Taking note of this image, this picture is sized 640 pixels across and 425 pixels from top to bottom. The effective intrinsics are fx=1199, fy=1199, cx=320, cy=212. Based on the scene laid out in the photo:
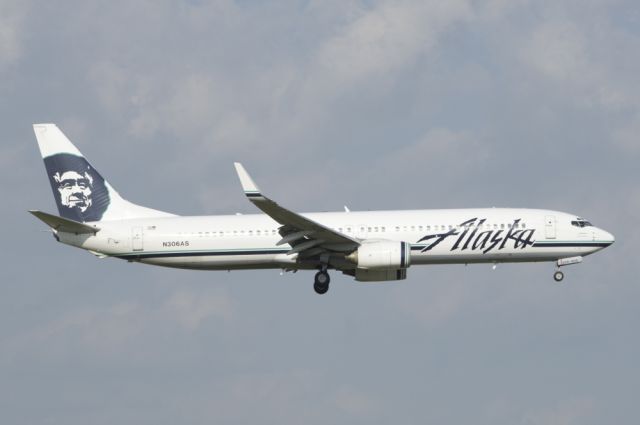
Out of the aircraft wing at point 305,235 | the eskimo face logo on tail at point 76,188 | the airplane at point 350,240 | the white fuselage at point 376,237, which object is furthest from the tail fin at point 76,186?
the aircraft wing at point 305,235

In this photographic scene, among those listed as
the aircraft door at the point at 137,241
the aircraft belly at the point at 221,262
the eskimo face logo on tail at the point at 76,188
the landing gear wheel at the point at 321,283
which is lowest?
the landing gear wheel at the point at 321,283

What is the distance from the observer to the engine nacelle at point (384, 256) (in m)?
54.5

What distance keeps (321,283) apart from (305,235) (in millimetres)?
3070

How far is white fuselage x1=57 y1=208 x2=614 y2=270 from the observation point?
185 feet

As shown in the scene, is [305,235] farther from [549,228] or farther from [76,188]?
[76,188]

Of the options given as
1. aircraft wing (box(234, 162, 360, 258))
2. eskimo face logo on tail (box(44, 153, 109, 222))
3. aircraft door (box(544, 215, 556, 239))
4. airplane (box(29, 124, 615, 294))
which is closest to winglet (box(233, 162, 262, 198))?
aircraft wing (box(234, 162, 360, 258))

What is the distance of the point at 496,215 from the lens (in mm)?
57156

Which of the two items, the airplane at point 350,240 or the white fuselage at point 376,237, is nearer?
the airplane at point 350,240

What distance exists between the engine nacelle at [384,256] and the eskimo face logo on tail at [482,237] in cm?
186

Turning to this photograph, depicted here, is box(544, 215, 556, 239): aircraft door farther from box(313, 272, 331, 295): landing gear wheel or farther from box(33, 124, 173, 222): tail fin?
box(33, 124, 173, 222): tail fin

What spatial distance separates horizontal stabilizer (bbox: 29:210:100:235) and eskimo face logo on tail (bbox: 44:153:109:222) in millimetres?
2281

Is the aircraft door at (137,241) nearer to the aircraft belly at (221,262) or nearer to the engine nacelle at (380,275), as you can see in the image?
the aircraft belly at (221,262)

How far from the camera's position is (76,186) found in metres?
60.9

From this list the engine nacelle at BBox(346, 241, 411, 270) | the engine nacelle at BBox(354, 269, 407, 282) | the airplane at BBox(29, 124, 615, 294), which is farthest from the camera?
the engine nacelle at BBox(354, 269, 407, 282)
